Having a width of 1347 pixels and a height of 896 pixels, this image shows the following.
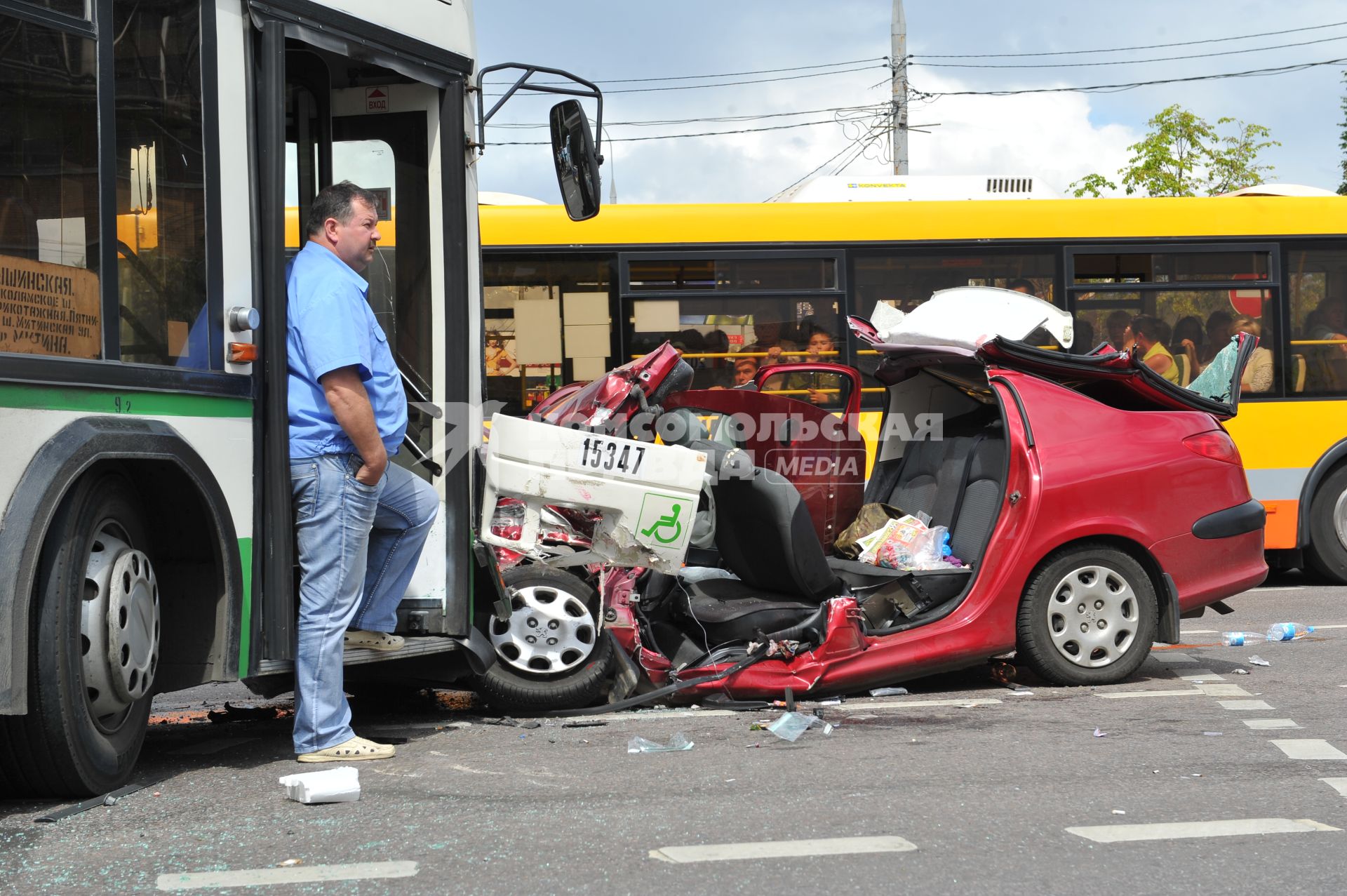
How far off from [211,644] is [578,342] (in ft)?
21.4

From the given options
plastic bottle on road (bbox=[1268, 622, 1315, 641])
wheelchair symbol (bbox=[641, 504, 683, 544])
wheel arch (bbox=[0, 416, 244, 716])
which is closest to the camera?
wheel arch (bbox=[0, 416, 244, 716])

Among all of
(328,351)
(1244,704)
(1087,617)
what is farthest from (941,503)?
(328,351)

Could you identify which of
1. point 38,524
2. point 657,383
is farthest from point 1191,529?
point 38,524

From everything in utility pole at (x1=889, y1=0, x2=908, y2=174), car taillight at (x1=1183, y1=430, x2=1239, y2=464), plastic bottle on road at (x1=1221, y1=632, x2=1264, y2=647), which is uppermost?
utility pole at (x1=889, y1=0, x2=908, y2=174)

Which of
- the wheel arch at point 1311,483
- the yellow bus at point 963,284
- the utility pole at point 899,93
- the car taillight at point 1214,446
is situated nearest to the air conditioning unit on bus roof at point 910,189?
the yellow bus at point 963,284

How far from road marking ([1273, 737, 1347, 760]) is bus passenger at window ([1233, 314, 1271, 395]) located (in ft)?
23.2

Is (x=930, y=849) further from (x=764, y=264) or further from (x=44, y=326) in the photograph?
(x=764, y=264)

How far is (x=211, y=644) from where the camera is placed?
15.6 ft

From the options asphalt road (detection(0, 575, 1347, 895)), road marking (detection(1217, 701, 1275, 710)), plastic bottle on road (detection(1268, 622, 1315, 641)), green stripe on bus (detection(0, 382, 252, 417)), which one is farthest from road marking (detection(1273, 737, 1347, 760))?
green stripe on bus (detection(0, 382, 252, 417))

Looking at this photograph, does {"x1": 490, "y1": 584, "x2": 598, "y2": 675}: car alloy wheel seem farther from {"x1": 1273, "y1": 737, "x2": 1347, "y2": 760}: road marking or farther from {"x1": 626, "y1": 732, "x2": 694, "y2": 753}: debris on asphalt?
{"x1": 1273, "y1": 737, "x2": 1347, "y2": 760}: road marking

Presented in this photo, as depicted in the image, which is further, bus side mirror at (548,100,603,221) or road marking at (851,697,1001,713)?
road marking at (851,697,1001,713)

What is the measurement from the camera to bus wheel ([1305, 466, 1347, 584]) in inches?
459

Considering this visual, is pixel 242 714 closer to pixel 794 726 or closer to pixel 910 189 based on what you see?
pixel 794 726

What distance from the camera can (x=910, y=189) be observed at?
38.9 ft
